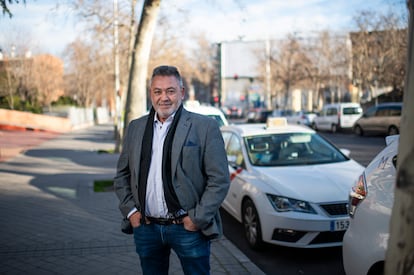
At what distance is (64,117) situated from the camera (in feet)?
120

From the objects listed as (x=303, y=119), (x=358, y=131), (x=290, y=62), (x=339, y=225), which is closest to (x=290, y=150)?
(x=339, y=225)

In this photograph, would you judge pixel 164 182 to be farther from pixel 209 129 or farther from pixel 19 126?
pixel 19 126

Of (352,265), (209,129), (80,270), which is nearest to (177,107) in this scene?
(209,129)

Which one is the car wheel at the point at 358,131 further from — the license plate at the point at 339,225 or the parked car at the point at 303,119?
the license plate at the point at 339,225

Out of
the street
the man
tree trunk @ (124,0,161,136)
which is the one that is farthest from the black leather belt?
tree trunk @ (124,0,161,136)

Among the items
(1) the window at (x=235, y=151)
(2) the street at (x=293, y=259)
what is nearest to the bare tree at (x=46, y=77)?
(1) the window at (x=235, y=151)

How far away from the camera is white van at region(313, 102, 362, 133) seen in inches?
1078

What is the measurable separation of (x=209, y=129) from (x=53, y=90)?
151ft

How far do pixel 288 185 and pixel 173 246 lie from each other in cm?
267

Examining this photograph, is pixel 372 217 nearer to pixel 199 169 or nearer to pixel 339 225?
pixel 199 169

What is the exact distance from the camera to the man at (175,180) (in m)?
2.64

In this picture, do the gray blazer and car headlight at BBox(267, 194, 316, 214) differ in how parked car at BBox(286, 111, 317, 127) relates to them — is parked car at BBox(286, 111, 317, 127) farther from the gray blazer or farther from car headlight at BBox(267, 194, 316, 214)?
the gray blazer

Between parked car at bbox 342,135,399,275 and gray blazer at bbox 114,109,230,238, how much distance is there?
1.12 metres

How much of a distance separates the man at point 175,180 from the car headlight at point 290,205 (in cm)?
226
